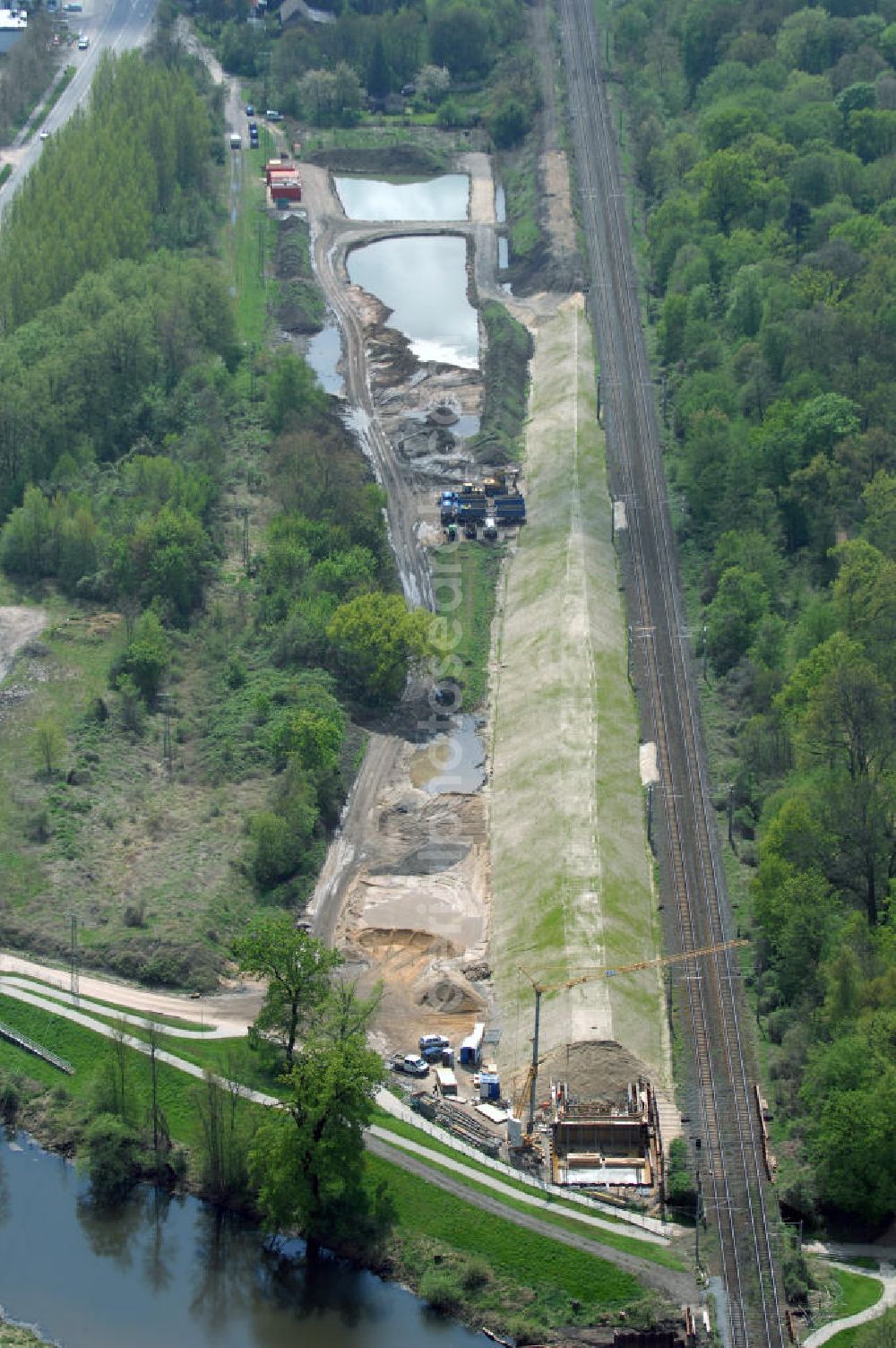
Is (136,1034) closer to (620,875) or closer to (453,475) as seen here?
(620,875)

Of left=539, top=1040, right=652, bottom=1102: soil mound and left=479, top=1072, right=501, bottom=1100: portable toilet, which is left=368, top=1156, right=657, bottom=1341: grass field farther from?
left=539, top=1040, right=652, bottom=1102: soil mound

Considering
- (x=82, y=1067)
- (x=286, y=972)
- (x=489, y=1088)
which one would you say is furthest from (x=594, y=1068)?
(x=82, y=1067)

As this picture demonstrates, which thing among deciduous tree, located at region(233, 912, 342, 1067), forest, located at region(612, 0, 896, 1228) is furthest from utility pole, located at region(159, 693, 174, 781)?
forest, located at region(612, 0, 896, 1228)

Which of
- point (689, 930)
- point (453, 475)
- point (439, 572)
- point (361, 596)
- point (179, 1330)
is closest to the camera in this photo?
point (179, 1330)

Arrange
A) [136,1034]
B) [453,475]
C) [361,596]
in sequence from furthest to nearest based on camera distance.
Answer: [453,475] < [361,596] < [136,1034]

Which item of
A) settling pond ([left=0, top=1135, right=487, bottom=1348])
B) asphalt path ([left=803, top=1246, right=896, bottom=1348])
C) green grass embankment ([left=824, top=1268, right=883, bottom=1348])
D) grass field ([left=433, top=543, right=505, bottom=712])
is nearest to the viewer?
asphalt path ([left=803, top=1246, right=896, bottom=1348])

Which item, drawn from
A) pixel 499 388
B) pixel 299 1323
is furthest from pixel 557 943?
pixel 499 388

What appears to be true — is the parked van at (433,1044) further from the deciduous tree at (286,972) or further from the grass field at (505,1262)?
the grass field at (505,1262)
